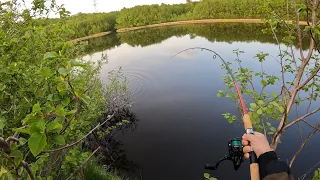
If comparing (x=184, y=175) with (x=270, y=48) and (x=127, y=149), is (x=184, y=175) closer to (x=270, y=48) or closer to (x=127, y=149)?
(x=127, y=149)

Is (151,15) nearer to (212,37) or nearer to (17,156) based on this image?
(212,37)

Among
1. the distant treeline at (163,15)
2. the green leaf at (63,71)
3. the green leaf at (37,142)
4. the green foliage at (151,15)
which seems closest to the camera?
the green leaf at (37,142)

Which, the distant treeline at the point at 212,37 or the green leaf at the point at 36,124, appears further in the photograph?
the distant treeline at the point at 212,37

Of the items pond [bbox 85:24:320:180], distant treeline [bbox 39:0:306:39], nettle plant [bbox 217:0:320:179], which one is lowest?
pond [bbox 85:24:320:180]

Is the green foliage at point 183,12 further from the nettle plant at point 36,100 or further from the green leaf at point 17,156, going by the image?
the green leaf at point 17,156

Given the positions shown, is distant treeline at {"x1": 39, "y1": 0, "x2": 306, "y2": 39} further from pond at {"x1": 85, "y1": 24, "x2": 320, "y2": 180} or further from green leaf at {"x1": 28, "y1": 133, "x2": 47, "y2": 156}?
green leaf at {"x1": 28, "y1": 133, "x2": 47, "y2": 156}

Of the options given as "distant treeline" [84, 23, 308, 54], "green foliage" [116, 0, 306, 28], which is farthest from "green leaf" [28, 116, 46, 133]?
"green foliage" [116, 0, 306, 28]

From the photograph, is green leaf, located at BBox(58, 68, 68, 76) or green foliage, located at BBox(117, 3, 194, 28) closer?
green leaf, located at BBox(58, 68, 68, 76)

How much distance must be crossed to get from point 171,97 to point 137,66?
9868mm

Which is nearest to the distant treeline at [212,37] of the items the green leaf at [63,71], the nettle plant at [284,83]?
the nettle plant at [284,83]

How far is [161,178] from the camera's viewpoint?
11148 mm

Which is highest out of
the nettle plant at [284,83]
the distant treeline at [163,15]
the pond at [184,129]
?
the distant treeline at [163,15]

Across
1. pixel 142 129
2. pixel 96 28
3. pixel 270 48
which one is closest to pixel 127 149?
pixel 142 129

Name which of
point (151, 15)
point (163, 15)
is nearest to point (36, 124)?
point (163, 15)
